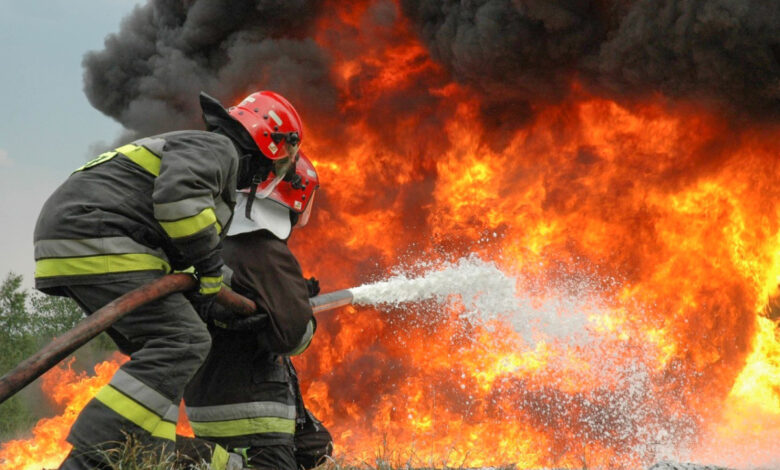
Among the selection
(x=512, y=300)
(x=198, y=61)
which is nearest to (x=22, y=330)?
(x=198, y=61)

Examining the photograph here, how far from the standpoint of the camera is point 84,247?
3443 millimetres

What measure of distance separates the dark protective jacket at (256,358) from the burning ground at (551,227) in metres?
4.11

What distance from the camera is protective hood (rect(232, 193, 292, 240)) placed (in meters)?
4.41

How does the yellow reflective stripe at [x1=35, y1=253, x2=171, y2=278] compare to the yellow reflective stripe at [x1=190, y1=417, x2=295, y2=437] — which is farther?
the yellow reflective stripe at [x1=190, y1=417, x2=295, y2=437]

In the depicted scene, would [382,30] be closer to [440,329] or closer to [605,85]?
[605,85]

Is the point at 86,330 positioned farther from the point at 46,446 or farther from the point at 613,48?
the point at 613,48

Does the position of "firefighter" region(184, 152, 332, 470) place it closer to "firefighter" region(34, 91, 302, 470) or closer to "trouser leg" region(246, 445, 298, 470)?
"trouser leg" region(246, 445, 298, 470)

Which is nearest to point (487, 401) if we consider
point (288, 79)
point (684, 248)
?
point (684, 248)

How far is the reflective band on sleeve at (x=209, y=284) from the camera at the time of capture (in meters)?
3.60

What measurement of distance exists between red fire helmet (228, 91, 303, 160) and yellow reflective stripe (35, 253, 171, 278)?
107cm

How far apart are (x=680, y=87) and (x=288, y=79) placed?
513 cm

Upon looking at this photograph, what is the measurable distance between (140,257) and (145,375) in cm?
54

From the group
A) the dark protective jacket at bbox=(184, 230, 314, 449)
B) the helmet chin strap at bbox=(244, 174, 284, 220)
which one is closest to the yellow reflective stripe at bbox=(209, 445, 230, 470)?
the dark protective jacket at bbox=(184, 230, 314, 449)

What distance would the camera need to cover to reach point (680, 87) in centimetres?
842
